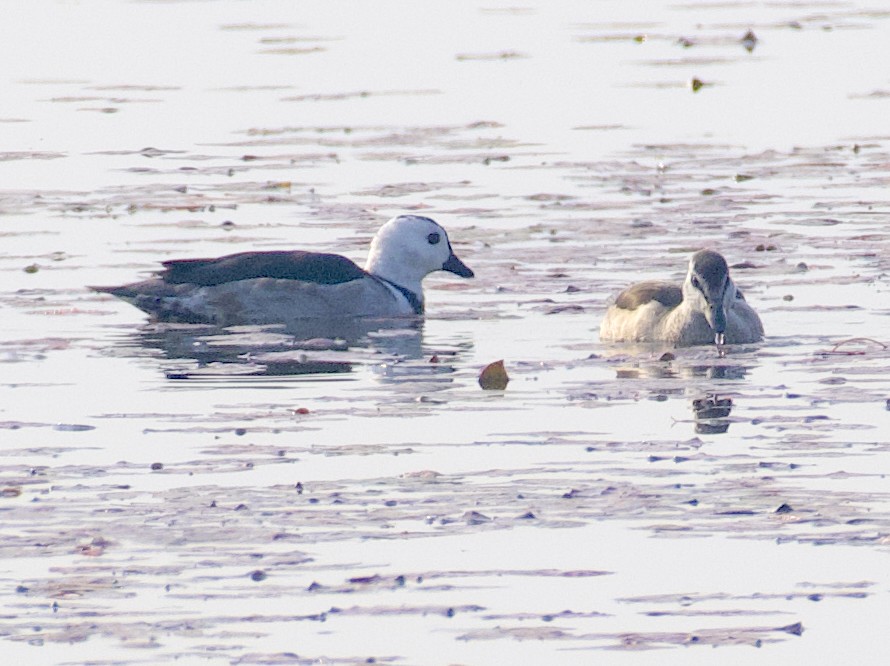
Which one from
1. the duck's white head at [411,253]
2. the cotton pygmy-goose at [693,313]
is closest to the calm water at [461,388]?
the cotton pygmy-goose at [693,313]

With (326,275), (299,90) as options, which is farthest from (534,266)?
(299,90)

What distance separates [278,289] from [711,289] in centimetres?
365

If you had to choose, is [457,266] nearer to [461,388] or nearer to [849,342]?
[849,342]

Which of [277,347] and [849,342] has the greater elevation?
[849,342]

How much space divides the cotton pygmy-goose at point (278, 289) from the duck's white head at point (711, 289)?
9.56ft

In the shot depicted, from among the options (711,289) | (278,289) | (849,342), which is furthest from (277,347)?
(849,342)

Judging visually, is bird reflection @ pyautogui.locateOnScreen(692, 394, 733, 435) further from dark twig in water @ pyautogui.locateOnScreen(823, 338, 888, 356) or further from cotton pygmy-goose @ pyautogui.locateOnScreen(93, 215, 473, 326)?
cotton pygmy-goose @ pyautogui.locateOnScreen(93, 215, 473, 326)

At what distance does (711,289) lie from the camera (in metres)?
16.1

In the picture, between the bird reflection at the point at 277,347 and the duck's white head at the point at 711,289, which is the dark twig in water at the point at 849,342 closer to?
the duck's white head at the point at 711,289

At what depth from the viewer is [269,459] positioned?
11984 millimetres

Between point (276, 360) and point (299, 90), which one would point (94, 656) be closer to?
point (276, 360)

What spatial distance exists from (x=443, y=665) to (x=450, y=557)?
1.38 meters

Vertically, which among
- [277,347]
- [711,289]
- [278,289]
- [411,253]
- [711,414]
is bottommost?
[277,347]

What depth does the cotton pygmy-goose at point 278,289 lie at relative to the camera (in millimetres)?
18203
